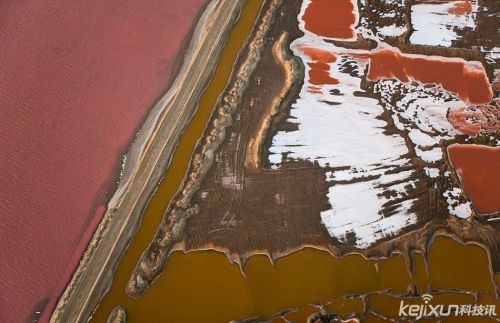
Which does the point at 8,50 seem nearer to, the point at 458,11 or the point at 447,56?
the point at 447,56

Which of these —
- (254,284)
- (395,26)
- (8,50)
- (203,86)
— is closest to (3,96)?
(8,50)

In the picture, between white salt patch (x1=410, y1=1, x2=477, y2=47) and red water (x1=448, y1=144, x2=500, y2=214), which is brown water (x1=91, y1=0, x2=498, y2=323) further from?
white salt patch (x1=410, y1=1, x2=477, y2=47)

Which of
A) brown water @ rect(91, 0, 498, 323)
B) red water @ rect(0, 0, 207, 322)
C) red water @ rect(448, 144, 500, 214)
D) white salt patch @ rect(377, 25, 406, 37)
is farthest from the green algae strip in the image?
red water @ rect(448, 144, 500, 214)

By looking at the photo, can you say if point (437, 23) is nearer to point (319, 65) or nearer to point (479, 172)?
point (319, 65)

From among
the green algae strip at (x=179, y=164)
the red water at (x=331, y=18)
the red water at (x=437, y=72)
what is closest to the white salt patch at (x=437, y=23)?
the red water at (x=437, y=72)

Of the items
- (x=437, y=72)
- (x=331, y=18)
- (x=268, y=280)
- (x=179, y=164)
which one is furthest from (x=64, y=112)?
(x=437, y=72)

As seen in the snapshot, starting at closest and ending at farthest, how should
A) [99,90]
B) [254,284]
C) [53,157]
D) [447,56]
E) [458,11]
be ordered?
[254,284], [53,157], [99,90], [447,56], [458,11]
